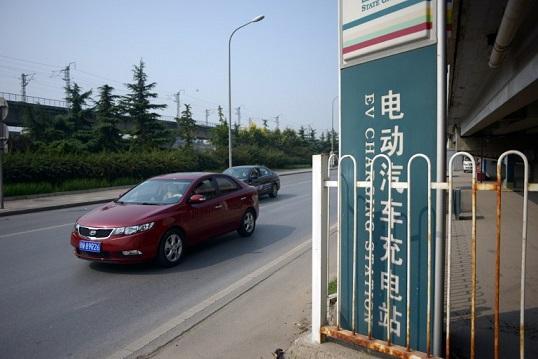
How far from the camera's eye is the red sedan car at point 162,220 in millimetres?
6016

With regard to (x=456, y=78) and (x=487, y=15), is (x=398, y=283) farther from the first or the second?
(x=456, y=78)

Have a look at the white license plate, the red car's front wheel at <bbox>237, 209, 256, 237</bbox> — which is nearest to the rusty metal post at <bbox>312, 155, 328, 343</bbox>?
the white license plate

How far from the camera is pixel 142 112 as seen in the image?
115 feet

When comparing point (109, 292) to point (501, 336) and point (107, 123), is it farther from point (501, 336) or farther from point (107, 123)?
point (107, 123)

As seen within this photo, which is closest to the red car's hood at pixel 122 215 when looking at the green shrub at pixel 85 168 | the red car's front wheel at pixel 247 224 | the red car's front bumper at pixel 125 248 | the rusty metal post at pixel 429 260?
the red car's front bumper at pixel 125 248

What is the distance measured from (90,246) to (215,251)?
2.28 m

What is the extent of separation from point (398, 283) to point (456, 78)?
10211mm

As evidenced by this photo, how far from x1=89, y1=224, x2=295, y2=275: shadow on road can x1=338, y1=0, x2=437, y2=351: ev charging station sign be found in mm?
3806

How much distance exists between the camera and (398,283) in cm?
308

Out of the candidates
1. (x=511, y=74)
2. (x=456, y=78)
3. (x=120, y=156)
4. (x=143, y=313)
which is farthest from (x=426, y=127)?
(x=120, y=156)

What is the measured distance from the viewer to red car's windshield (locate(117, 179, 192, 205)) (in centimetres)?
706

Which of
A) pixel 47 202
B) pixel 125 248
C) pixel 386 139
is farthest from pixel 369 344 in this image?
pixel 47 202

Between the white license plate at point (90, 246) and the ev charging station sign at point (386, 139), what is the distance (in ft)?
13.1

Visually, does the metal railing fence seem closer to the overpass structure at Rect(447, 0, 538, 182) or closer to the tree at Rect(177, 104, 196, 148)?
the overpass structure at Rect(447, 0, 538, 182)
